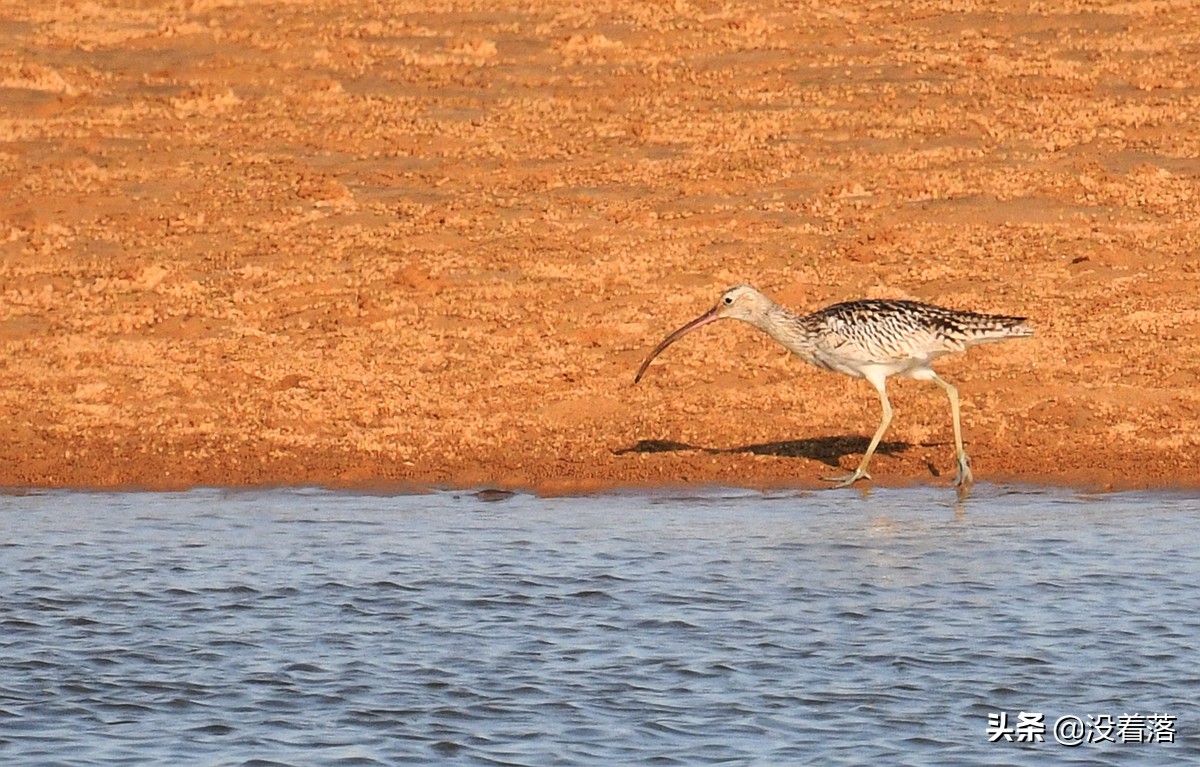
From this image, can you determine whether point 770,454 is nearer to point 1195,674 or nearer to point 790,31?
point 1195,674

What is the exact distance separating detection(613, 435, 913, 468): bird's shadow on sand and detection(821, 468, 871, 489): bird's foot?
1.37 feet

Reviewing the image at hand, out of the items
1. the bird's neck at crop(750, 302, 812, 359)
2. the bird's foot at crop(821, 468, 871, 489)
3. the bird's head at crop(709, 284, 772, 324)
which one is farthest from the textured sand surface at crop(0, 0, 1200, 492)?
the bird's head at crop(709, 284, 772, 324)

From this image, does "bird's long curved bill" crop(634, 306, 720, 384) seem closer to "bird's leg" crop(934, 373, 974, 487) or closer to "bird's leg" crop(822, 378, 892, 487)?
"bird's leg" crop(822, 378, 892, 487)

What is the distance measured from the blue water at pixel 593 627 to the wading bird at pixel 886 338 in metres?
0.71

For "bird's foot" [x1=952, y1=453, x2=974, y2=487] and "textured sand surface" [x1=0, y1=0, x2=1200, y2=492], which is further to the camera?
"textured sand surface" [x1=0, y1=0, x2=1200, y2=492]

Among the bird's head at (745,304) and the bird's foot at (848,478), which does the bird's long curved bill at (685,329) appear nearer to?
the bird's head at (745,304)

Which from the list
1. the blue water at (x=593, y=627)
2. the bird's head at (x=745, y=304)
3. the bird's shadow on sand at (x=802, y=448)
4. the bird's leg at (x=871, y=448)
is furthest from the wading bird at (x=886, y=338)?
Answer: the blue water at (x=593, y=627)

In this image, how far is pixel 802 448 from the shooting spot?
47.5 feet

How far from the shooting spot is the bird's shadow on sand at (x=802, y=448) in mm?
14344

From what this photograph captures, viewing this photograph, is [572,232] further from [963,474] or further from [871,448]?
[963,474]

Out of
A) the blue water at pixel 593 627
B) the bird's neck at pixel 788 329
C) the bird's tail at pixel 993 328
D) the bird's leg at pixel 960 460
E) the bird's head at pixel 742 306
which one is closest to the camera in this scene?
the blue water at pixel 593 627

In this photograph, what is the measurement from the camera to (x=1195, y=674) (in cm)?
919

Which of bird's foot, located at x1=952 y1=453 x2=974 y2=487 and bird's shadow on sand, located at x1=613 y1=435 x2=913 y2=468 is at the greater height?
bird's shadow on sand, located at x1=613 y1=435 x2=913 y2=468

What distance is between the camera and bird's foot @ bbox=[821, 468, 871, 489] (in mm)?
13493
